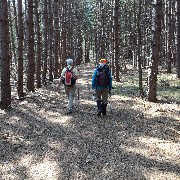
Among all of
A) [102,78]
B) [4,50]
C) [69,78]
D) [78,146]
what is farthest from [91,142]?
[4,50]

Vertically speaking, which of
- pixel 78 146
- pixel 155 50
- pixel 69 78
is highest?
pixel 155 50

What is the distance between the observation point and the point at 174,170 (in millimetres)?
6379

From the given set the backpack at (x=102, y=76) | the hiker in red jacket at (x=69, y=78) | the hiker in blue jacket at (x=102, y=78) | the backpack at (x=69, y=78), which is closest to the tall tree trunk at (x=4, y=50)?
the hiker in red jacket at (x=69, y=78)

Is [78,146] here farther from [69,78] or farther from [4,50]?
[4,50]

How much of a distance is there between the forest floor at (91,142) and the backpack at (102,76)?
1.21m

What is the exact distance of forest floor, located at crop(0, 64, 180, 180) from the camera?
21.4 feet

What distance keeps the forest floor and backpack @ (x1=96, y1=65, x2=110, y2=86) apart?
1.21 metres

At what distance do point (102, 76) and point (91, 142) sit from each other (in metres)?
2.69

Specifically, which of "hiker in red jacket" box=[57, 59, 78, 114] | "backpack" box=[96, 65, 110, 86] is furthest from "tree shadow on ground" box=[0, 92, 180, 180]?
"backpack" box=[96, 65, 110, 86]

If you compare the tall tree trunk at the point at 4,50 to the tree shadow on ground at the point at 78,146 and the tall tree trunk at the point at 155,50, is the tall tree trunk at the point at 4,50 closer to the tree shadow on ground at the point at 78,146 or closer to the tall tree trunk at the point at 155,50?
the tree shadow on ground at the point at 78,146

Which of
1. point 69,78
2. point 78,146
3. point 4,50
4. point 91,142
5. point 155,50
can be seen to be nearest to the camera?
point 78,146

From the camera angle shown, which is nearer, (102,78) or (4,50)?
(102,78)

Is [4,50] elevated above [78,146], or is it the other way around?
[4,50]

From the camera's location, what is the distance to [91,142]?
813 centimetres
